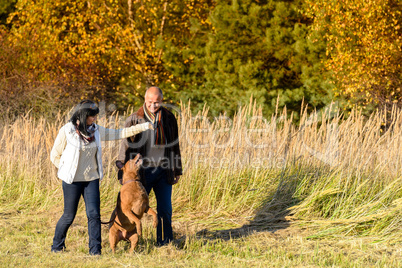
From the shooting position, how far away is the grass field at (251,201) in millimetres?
5086

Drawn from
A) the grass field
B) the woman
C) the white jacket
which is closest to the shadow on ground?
the grass field

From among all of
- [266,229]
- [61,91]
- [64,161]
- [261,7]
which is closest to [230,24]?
[261,7]

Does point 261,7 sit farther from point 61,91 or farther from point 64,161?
point 64,161

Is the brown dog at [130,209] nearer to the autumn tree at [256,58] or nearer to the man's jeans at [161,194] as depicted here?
the man's jeans at [161,194]

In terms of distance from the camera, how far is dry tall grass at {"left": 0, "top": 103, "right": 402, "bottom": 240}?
619 centimetres

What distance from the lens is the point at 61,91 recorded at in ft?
47.9

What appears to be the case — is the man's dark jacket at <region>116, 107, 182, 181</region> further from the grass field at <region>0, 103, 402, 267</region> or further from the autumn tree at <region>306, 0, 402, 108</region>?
the autumn tree at <region>306, 0, 402, 108</region>

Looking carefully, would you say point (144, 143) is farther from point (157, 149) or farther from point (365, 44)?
point (365, 44)

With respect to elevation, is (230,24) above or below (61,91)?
above

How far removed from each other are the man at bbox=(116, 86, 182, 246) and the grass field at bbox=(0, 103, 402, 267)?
22.4 inches

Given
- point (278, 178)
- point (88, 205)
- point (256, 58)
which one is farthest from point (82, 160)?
point (256, 58)

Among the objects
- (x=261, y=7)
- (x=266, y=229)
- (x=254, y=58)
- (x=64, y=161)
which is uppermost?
(x=261, y=7)

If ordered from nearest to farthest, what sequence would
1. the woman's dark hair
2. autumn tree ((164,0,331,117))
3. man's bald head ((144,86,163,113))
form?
the woman's dark hair < man's bald head ((144,86,163,113)) < autumn tree ((164,0,331,117))

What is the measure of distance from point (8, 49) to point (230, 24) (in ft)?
20.1
